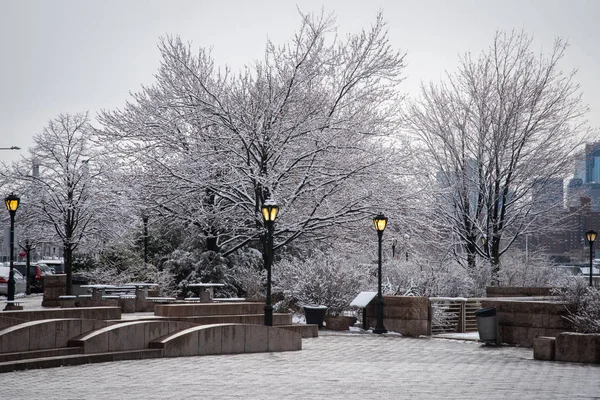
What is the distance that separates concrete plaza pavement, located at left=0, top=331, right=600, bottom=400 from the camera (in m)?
10.9

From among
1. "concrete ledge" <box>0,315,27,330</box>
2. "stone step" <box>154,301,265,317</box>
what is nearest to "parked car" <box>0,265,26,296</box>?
"stone step" <box>154,301,265,317</box>

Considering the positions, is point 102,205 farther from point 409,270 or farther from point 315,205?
point 409,270

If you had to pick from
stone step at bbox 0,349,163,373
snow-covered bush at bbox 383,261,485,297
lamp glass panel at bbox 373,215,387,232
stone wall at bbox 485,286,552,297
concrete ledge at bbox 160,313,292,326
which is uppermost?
lamp glass panel at bbox 373,215,387,232

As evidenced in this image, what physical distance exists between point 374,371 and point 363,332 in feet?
32.7

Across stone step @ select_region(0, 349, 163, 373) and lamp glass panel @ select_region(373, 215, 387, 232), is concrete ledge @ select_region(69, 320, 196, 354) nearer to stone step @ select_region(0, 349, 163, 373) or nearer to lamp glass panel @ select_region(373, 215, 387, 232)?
stone step @ select_region(0, 349, 163, 373)

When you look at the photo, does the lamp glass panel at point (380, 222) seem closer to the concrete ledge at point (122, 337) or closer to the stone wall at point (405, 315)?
the stone wall at point (405, 315)

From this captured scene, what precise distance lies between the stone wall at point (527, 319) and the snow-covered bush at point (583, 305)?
0.84 feet

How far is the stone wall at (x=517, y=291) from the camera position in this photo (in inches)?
1116

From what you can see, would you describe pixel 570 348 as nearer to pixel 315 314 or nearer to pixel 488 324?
pixel 488 324

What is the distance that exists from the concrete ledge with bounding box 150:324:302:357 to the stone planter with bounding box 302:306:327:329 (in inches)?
236

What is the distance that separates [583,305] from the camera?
1795 cm

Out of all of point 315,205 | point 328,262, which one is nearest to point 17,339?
point 328,262

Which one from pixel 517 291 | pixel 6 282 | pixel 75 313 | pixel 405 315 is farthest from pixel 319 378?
pixel 6 282

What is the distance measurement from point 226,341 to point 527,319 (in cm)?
706
